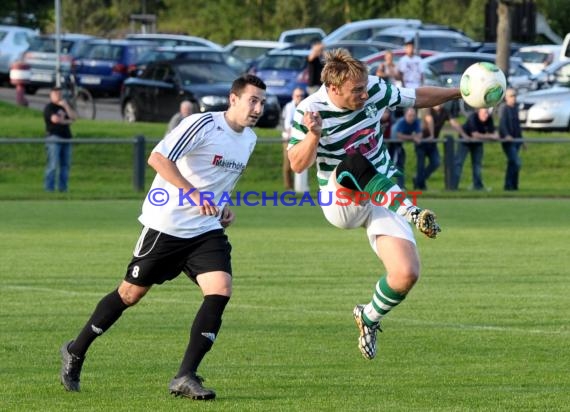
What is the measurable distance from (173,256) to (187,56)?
30.2m

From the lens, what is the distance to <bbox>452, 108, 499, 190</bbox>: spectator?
25312 mm

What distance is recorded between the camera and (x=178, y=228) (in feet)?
27.4

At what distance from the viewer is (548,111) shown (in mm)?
32062

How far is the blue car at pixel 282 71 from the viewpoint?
37.9 m

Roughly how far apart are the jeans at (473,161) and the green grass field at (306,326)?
6051 mm

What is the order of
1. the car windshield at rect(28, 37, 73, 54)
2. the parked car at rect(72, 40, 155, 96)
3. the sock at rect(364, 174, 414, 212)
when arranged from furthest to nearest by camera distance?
1. the parked car at rect(72, 40, 155, 96)
2. the car windshield at rect(28, 37, 73, 54)
3. the sock at rect(364, 174, 414, 212)

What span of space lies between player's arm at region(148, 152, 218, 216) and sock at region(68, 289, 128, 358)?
804 mm

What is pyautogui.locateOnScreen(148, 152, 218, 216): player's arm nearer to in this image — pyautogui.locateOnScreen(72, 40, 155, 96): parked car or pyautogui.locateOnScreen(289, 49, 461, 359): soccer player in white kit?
pyautogui.locateOnScreen(289, 49, 461, 359): soccer player in white kit

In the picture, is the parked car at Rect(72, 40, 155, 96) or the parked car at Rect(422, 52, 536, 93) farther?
the parked car at Rect(72, 40, 155, 96)

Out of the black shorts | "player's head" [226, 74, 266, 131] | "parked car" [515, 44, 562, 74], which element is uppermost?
"player's head" [226, 74, 266, 131]

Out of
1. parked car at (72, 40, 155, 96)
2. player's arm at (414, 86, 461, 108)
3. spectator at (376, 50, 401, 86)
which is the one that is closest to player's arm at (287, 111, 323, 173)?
player's arm at (414, 86, 461, 108)

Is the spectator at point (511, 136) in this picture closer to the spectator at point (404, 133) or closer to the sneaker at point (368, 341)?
the spectator at point (404, 133)

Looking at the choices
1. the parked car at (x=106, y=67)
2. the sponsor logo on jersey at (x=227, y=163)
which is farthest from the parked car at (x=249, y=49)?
the sponsor logo on jersey at (x=227, y=163)

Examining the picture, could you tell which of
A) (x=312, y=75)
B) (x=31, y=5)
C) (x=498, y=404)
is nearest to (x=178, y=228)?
(x=498, y=404)
